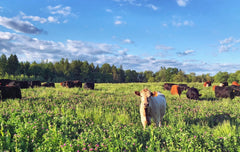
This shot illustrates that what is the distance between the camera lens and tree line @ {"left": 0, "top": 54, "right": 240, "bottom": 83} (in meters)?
72.7

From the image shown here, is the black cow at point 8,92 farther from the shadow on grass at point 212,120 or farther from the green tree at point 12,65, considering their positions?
the green tree at point 12,65

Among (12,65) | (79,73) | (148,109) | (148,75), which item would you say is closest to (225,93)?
(148,109)

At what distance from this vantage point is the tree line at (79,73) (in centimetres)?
7269

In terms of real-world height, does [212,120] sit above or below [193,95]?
below

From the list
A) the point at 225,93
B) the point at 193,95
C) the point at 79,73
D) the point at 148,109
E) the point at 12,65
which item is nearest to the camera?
the point at 148,109

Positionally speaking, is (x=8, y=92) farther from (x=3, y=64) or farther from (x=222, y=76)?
(x=222, y=76)

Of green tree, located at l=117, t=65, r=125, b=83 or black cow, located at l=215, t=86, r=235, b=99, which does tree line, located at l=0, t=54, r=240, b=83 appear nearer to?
green tree, located at l=117, t=65, r=125, b=83

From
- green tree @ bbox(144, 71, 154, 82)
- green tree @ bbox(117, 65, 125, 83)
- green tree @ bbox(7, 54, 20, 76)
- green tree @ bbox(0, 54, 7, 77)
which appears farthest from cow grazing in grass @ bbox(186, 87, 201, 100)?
green tree @ bbox(144, 71, 154, 82)

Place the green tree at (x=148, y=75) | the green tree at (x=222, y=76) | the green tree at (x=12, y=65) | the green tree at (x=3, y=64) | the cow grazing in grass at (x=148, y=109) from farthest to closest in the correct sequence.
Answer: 1. the green tree at (x=148, y=75)
2. the green tree at (x=222, y=76)
3. the green tree at (x=12, y=65)
4. the green tree at (x=3, y=64)
5. the cow grazing in grass at (x=148, y=109)

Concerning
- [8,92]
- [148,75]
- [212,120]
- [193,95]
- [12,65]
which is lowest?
[212,120]

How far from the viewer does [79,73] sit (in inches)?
4075

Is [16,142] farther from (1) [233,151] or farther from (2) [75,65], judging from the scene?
(2) [75,65]

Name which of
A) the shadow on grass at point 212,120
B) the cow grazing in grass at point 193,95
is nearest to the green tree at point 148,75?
the cow grazing in grass at point 193,95

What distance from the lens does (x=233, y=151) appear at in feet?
13.2
